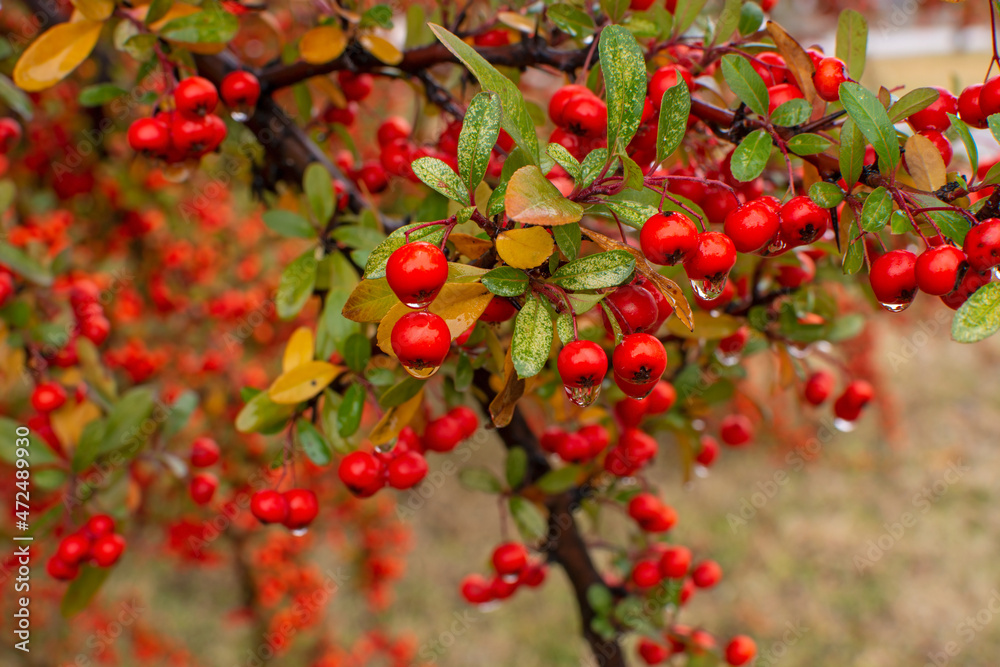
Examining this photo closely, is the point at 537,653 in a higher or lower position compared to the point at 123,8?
lower

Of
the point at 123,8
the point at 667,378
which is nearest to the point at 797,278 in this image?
the point at 667,378

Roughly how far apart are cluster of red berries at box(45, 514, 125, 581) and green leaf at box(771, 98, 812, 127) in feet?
4.92

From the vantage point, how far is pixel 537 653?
4.35m

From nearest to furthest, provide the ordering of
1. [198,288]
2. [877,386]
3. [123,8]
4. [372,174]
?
[123,8] → [372,174] → [198,288] → [877,386]

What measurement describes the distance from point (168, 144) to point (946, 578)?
203 inches

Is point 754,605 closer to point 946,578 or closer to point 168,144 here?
point 946,578

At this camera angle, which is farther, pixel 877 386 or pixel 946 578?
pixel 877 386

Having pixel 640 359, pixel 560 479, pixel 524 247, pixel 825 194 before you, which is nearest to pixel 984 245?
pixel 825 194

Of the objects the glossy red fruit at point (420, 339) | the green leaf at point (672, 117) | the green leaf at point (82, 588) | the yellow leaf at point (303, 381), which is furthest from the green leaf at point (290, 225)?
the green leaf at point (82, 588)

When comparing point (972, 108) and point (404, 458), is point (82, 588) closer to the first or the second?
point (404, 458)

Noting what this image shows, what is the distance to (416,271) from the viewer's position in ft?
2.32

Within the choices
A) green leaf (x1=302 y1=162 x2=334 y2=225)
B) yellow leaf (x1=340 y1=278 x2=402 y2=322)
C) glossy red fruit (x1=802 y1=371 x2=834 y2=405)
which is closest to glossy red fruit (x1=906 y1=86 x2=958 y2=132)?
yellow leaf (x1=340 y1=278 x2=402 y2=322)

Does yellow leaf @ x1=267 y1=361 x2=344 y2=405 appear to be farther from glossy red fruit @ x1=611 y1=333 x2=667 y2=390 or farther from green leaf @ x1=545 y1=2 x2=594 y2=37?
green leaf @ x1=545 y1=2 x2=594 y2=37

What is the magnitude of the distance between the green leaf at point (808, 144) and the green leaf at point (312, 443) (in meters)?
0.84
